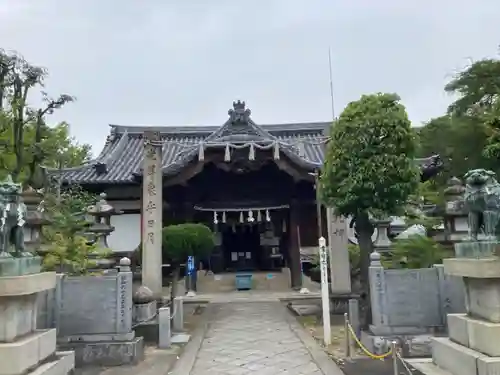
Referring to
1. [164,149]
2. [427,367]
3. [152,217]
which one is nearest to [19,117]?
[152,217]

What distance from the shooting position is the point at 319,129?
26.7m

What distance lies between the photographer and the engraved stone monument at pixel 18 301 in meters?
4.37

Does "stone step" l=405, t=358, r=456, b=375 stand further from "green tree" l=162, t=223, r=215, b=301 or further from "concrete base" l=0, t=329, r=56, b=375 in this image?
"green tree" l=162, t=223, r=215, b=301

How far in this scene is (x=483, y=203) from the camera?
4.73 metres

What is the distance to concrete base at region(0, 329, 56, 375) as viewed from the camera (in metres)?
4.29

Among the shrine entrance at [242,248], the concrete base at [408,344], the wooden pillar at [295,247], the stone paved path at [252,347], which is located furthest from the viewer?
the shrine entrance at [242,248]

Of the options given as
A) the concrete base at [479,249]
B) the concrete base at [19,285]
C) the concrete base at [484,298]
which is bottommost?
the concrete base at [484,298]

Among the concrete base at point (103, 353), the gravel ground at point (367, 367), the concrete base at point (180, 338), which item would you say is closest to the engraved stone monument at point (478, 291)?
the gravel ground at point (367, 367)

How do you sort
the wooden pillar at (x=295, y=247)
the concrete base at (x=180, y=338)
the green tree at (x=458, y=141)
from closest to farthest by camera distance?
the concrete base at (x=180, y=338), the green tree at (x=458, y=141), the wooden pillar at (x=295, y=247)

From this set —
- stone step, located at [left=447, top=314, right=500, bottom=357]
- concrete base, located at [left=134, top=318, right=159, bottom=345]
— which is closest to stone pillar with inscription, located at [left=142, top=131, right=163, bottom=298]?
concrete base, located at [left=134, top=318, right=159, bottom=345]

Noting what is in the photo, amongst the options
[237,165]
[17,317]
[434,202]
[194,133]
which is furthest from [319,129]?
[17,317]

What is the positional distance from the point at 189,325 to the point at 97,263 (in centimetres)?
290

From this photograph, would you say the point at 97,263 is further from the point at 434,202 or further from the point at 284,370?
the point at 434,202

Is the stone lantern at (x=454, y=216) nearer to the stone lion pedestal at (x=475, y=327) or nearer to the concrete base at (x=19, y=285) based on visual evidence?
the stone lion pedestal at (x=475, y=327)
